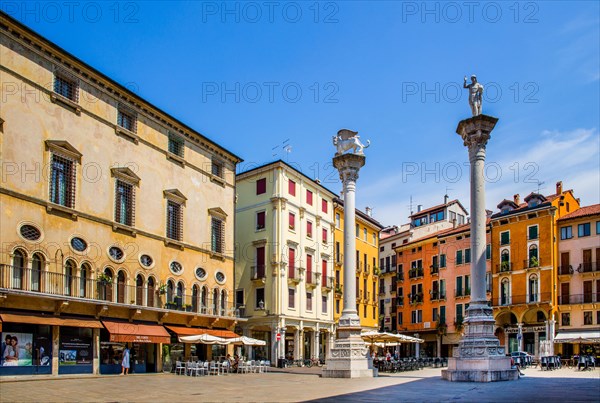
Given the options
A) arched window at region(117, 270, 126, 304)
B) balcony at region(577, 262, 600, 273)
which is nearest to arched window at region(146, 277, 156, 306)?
arched window at region(117, 270, 126, 304)

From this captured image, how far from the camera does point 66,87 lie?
1321 inches

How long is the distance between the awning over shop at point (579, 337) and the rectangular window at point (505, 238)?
1083 cm

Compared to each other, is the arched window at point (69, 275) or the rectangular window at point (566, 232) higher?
the rectangular window at point (566, 232)

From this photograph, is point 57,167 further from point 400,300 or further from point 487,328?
point 400,300

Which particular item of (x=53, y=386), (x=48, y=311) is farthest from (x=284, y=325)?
(x=53, y=386)

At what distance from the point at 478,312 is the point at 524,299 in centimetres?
3663

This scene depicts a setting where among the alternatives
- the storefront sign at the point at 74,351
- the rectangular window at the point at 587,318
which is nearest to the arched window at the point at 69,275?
the storefront sign at the point at 74,351

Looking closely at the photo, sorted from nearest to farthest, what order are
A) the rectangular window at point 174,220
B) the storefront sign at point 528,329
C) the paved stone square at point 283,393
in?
the paved stone square at point 283,393
the rectangular window at point 174,220
the storefront sign at point 528,329

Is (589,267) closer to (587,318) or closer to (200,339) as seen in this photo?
(587,318)

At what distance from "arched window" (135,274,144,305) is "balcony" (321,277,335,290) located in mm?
24685

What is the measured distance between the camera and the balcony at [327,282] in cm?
5938

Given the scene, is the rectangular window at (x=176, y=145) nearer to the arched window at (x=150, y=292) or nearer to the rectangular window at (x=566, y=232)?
the arched window at (x=150, y=292)

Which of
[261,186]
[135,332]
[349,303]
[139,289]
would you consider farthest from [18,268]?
[261,186]

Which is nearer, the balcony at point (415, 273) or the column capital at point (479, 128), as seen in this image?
the column capital at point (479, 128)
